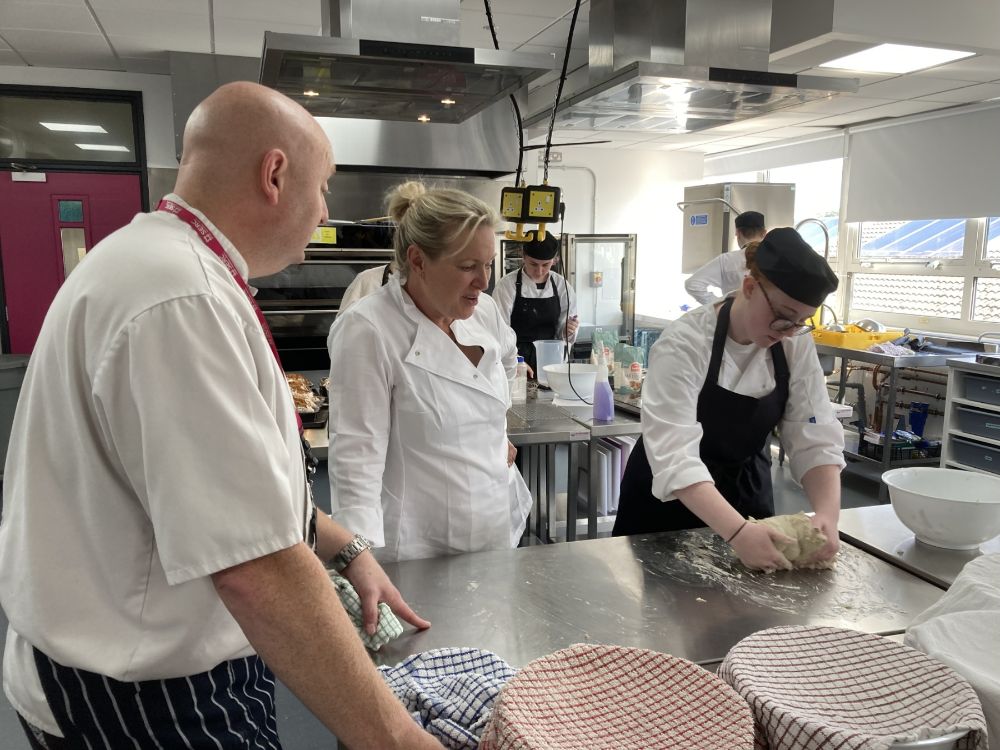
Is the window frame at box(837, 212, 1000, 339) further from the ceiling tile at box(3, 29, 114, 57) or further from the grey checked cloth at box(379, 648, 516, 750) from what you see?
the ceiling tile at box(3, 29, 114, 57)

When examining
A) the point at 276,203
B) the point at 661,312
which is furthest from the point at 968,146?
the point at 276,203

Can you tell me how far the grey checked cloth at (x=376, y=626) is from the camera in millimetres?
1290

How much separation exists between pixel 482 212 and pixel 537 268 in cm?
324

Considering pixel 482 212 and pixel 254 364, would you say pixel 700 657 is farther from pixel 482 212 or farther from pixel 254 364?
pixel 482 212

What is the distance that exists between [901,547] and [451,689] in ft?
4.06

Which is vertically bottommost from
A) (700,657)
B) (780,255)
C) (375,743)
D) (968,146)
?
(700,657)

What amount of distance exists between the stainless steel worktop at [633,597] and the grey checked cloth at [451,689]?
14 centimetres

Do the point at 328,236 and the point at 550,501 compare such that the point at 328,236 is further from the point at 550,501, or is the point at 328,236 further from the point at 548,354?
the point at 550,501

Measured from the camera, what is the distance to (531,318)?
5.14 m

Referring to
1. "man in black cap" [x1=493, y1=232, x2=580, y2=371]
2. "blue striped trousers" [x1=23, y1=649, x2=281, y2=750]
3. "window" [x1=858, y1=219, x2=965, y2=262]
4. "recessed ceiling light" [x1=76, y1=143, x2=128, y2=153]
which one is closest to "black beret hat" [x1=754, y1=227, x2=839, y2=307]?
"blue striped trousers" [x1=23, y1=649, x2=281, y2=750]

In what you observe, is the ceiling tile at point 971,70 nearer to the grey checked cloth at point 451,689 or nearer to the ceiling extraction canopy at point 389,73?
the ceiling extraction canopy at point 389,73

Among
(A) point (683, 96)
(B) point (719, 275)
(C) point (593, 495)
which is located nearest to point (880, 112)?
(B) point (719, 275)

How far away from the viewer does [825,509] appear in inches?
71.9

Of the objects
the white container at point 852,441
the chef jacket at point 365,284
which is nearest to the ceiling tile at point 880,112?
the white container at point 852,441
